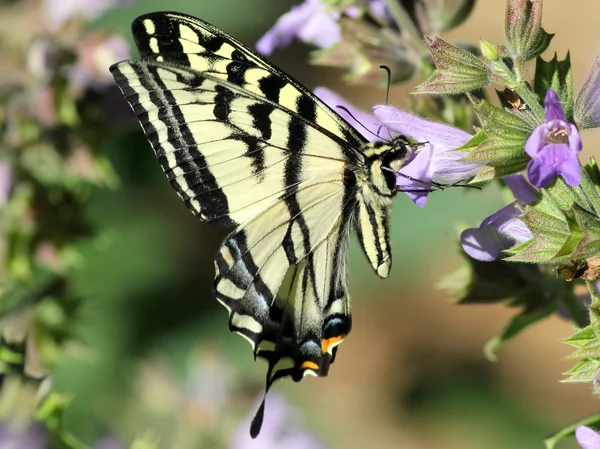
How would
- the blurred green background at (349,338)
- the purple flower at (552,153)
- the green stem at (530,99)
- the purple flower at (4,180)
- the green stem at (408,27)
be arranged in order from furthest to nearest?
the blurred green background at (349,338) < the purple flower at (4,180) < the green stem at (408,27) < the green stem at (530,99) < the purple flower at (552,153)

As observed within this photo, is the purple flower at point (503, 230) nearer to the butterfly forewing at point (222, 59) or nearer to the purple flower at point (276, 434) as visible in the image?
the butterfly forewing at point (222, 59)

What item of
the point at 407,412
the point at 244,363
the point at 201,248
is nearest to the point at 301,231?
the point at 244,363

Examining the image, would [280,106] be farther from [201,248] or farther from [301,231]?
[201,248]

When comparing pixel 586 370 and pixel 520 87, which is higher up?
pixel 520 87

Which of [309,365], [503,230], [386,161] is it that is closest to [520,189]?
[503,230]

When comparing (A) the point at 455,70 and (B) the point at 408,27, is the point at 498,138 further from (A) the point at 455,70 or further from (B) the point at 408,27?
(B) the point at 408,27

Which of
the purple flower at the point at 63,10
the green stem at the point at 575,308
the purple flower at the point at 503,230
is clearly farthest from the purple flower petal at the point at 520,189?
the purple flower at the point at 63,10
